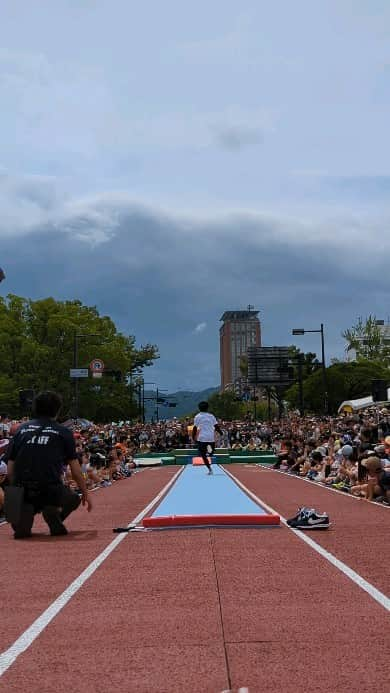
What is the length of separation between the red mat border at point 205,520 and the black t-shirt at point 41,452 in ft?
5.89

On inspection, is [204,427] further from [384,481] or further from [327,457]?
[384,481]

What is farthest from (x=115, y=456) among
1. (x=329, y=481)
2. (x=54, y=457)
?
(x=54, y=457)

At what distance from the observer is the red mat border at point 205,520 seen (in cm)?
1078

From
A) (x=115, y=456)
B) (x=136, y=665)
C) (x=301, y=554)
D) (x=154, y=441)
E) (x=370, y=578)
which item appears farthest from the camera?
(x=154, y=441)

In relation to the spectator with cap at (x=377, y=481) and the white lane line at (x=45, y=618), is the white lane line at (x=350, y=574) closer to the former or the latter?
the white lane line at (x=45, y=618)

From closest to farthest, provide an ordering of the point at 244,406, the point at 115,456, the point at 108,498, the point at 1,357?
the point at 108,498, the point at 115,456, the point at 1,357, the point at 244,406

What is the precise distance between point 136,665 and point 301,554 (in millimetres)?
4273

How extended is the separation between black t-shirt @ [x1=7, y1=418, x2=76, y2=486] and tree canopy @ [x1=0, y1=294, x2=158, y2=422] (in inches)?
1971

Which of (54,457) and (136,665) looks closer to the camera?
(136,665)

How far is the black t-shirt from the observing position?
9.41 metres

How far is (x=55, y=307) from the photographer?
67.8 m

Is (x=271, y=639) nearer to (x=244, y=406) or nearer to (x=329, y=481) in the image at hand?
(x=329, y=481)

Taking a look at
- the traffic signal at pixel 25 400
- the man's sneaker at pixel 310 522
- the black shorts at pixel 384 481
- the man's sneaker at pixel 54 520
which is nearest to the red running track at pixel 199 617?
the man's sneaker at pixel 54 520

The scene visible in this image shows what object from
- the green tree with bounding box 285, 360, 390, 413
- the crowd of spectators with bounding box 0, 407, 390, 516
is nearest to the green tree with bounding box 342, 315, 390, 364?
the green tree with bounding box 285, 360, 390, 413
